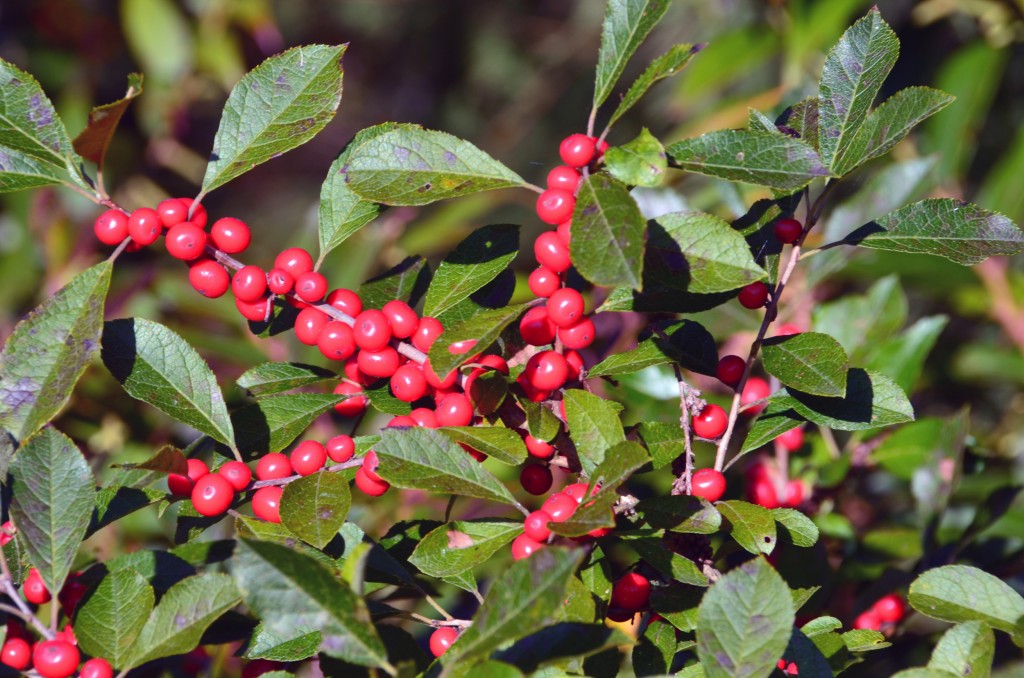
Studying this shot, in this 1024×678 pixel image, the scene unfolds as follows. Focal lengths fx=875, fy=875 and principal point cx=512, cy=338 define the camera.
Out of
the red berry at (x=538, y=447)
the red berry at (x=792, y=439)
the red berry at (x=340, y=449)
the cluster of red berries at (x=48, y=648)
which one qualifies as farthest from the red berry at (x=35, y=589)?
the red berry at (x=792, y=439)

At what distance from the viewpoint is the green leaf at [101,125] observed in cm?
88

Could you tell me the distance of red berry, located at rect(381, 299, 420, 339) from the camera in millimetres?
963

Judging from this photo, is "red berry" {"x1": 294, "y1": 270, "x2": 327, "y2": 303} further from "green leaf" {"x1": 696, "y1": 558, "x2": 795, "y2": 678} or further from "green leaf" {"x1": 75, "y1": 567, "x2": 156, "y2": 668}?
"green leaf" {"x1": 696, "y1": 558, "x2": 795, "y2": 678}

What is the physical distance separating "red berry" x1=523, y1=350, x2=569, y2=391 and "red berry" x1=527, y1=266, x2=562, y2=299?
64 millimetres

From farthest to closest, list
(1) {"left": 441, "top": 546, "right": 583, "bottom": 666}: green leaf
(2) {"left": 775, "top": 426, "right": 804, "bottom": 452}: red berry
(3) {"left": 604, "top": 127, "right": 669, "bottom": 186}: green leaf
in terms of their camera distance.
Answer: (2) {"left": 775, "top": 426, "right": 804, "bottom": 452}: red berry → (3) {"left": 604, "top": 127, "right": 669, "bottom": 186}: green leaf → (1) {"left": 441, "top": 546, "right": 583, "bottom": 666}: green leaf

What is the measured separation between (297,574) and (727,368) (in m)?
0.54

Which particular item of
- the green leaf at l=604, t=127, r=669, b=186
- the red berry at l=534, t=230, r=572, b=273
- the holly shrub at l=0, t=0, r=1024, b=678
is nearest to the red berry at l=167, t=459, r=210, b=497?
the holly shrub at l=0, t=0, r=1024, b=678

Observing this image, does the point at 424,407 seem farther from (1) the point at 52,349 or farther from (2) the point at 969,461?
(2) the point at 969,461

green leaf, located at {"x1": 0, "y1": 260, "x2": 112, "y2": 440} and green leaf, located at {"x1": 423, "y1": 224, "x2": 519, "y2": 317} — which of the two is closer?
green leaf, located at {"x1": 0, "y1": 260, "x2": 112, "y2": 440}

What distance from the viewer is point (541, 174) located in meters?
4.28

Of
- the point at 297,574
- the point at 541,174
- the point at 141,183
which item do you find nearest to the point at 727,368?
the point at 297,574

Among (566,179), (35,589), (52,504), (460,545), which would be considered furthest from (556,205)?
(35,589)

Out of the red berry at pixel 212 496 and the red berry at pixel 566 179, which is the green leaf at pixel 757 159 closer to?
the red berry at pixel 566 179

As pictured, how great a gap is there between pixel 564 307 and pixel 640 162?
0.57 ft
